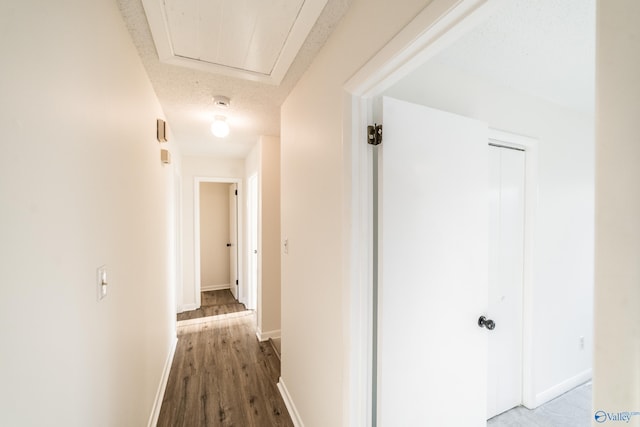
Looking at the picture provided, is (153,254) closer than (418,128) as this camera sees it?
No

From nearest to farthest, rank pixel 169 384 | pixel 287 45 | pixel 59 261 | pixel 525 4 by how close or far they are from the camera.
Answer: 1. pixel 59 261
2. pixel 525 4
3. pixel 287 45
4. pixel 169 384

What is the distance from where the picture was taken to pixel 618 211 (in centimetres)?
42

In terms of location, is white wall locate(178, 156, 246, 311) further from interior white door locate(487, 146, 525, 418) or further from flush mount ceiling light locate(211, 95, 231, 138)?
interior white door locate(487, 146, 525, 418)

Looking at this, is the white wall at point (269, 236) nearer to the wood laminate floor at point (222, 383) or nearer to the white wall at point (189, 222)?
the wood laminate floor at point (222, 383)

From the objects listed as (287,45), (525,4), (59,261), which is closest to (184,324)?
(59,261)

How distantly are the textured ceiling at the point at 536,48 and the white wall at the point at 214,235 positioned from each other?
4376mm

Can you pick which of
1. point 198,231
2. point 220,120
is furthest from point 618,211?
point 198,231

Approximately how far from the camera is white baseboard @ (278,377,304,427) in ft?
5.59

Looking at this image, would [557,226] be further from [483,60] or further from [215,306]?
[215,306]

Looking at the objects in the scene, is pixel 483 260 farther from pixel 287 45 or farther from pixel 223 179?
pixel 223 179

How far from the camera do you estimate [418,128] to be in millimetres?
1172

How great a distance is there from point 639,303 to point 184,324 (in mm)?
3958

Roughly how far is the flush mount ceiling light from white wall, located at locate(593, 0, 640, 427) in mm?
1993

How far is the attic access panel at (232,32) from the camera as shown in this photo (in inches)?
40.6
